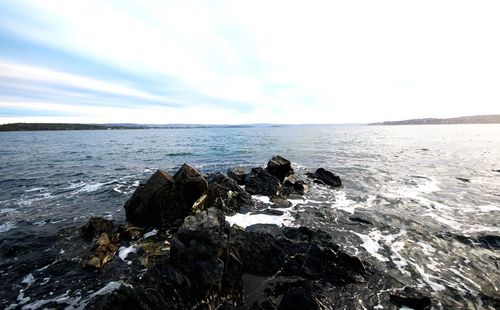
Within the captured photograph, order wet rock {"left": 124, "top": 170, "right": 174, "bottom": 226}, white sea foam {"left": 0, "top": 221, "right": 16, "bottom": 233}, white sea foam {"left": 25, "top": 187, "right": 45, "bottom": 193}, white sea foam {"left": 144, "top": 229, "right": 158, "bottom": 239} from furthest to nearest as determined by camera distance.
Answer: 1. white sea foam {"left": 25, "top": 187, "right": 45, "bottom": 193}
2. wet rock {"left": 124, "top": 170, "right": 174, "bottom": 226}
3. white sea foam {"left": 0, "top": 221, "right": 16, "bottom": 233}
4. white sea foam {"left": 144, "top": 229, "right": 158, "bottom": 239}

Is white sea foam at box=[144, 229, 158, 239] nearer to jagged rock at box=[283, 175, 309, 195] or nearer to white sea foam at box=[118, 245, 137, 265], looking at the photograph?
white sea foam at box=[118, 245, 137, 265]

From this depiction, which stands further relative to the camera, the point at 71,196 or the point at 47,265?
the point at 71,196

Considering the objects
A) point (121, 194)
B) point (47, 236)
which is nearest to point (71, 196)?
point (121, 194)

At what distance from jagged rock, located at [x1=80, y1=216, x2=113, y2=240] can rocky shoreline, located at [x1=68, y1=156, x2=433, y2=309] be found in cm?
4

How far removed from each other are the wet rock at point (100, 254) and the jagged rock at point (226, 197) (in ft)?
20.5

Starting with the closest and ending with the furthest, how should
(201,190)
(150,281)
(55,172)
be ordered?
1. (150,281)
2. (201,190)
3. (55,172)

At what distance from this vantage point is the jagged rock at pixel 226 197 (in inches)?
687

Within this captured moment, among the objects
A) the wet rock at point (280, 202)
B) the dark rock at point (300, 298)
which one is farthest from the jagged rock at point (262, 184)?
the dark rock at point (300, 298)

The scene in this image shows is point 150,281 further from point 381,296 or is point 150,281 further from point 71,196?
point 71,196

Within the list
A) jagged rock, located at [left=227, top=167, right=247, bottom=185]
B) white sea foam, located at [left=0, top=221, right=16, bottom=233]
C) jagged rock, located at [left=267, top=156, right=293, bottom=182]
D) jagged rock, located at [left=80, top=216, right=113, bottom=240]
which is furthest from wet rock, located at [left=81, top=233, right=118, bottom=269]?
jagged rock, located at [left=267, top=156, right=293, bottom=182]

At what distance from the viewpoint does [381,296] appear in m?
8.98

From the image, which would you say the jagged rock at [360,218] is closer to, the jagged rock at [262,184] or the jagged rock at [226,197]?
the jagged rock at [262,184]

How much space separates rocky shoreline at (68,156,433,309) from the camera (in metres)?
8.27

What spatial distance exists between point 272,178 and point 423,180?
15627 mm
